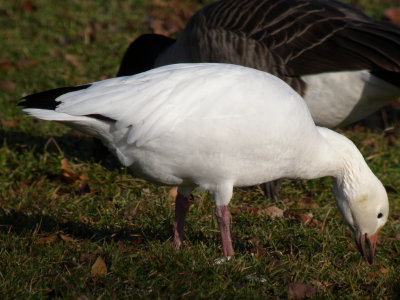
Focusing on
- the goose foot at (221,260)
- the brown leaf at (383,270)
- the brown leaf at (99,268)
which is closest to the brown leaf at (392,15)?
the brown leaf at (383,270)

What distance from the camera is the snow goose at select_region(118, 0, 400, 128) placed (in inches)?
197

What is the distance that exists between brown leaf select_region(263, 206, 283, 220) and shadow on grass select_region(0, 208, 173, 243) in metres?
0.85

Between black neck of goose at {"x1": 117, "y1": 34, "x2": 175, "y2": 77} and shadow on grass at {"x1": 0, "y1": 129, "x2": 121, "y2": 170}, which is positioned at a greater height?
black neck of goose at {"x1": 117, "y1": 34, "x2": 175, "y2": 77}

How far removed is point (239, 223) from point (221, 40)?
1839mm

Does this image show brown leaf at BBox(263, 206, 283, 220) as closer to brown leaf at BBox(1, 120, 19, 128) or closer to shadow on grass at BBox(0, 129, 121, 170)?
shadow on grass at BBox(0, 129, 121, 170)

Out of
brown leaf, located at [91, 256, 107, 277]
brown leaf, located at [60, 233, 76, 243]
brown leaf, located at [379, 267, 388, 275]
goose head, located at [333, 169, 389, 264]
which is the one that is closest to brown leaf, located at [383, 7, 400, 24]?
goose head, located at [333, 169, 389, 264]

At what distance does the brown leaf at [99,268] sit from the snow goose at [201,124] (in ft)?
2.04

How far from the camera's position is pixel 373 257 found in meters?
4.06

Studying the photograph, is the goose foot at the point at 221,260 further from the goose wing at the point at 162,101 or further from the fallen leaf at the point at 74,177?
the fallen leaf at the point at 74,177

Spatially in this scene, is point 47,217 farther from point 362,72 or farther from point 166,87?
point 362,72

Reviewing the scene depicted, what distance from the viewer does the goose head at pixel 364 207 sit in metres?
4.00

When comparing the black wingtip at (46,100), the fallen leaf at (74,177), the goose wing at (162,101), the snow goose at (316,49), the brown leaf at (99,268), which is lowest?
the fallen leaf at (74,177)

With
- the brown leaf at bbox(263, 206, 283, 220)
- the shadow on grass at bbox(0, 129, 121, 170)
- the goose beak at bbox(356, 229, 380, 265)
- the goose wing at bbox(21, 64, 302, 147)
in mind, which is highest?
the goose wing at bbox(21, 64, 302, 147)

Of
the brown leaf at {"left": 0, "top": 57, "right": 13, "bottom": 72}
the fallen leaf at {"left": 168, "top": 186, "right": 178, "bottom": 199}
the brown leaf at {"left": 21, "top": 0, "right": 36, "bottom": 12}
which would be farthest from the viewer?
the brown leaf at {"left": 21, "top": 0, "right": 36, "bottom": 12}
